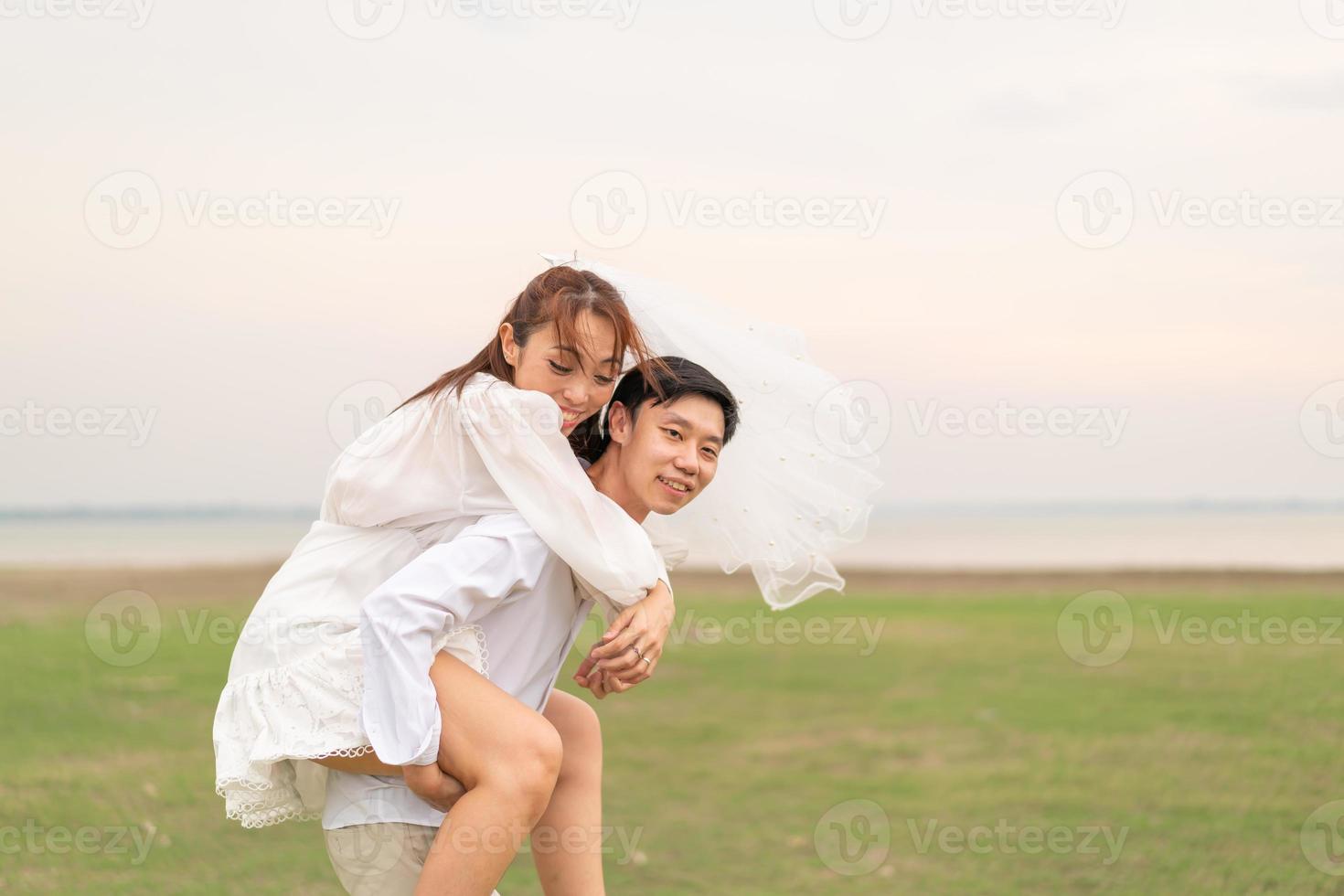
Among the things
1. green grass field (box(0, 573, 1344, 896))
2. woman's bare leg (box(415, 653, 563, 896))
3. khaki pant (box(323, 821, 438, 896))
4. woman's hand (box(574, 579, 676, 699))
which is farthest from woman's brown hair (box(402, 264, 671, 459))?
green grass field (box(0, 573, 1344, 896))

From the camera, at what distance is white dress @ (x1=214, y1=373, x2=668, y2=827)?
3531mm

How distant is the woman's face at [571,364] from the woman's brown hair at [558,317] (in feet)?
0.06

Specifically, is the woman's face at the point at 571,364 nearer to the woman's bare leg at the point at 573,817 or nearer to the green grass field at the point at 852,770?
the woman's bare leg at the point at 573,817

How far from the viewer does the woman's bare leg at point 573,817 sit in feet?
12.8

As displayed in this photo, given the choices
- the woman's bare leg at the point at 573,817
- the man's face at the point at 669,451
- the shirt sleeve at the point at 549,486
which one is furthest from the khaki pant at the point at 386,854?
the man's face at the point at 669,451

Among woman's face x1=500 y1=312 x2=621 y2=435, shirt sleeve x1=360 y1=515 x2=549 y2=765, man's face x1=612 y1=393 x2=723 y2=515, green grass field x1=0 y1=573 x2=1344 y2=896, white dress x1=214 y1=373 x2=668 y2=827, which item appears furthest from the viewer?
green grass field x1=0 y1=573 x2=1344 y2=896

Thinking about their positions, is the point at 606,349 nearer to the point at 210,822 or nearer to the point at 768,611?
the point at 210,822

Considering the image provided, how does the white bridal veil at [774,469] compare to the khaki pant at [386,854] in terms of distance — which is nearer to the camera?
the khaki pant at [386,854]

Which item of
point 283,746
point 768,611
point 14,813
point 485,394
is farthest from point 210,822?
point 768,611

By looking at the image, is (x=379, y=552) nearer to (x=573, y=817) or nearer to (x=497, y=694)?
(x=497, y=694)

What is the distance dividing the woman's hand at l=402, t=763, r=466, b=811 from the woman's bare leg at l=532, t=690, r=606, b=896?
1.53 ft

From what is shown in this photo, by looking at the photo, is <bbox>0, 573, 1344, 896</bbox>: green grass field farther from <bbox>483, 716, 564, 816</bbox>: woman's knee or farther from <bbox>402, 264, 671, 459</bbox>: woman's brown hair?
<bbox>402, 264, 671, 459</bbox>: woman's brown hair

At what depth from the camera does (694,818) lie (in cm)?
756

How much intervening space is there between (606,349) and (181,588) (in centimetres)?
1841
